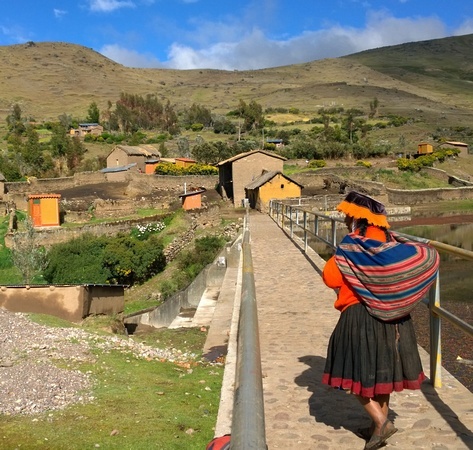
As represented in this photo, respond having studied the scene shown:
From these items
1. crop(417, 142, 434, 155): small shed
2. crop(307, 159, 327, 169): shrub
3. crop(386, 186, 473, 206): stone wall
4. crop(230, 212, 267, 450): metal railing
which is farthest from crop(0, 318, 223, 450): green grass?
crop(417, 142, 434, 155): small shed

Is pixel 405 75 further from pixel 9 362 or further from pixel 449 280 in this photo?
pixel 9 362

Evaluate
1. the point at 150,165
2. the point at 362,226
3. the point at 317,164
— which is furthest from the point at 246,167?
the point at 362,226

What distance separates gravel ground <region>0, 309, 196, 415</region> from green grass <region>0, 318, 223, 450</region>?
0.64ft

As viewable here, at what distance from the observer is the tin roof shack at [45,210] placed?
39.9 metres

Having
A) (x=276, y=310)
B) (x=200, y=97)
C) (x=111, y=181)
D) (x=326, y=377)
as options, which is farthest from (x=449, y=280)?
(x=200, y=97)

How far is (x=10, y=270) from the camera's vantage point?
31.9 metres

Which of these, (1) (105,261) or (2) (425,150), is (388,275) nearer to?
(1) (105,261)

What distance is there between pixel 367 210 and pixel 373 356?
98 centimetres

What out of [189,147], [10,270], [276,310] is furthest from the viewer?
[189,147]

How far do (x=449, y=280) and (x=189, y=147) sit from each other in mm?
62342

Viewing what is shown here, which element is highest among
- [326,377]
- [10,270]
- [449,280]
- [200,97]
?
[200,97]

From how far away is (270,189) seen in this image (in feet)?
139

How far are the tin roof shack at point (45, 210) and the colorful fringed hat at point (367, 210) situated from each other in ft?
125

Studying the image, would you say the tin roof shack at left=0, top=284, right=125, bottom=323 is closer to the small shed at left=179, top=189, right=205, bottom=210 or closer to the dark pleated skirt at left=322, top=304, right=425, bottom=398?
the dark pleated skirt at left=322, top=304, right=425, bottom=398
